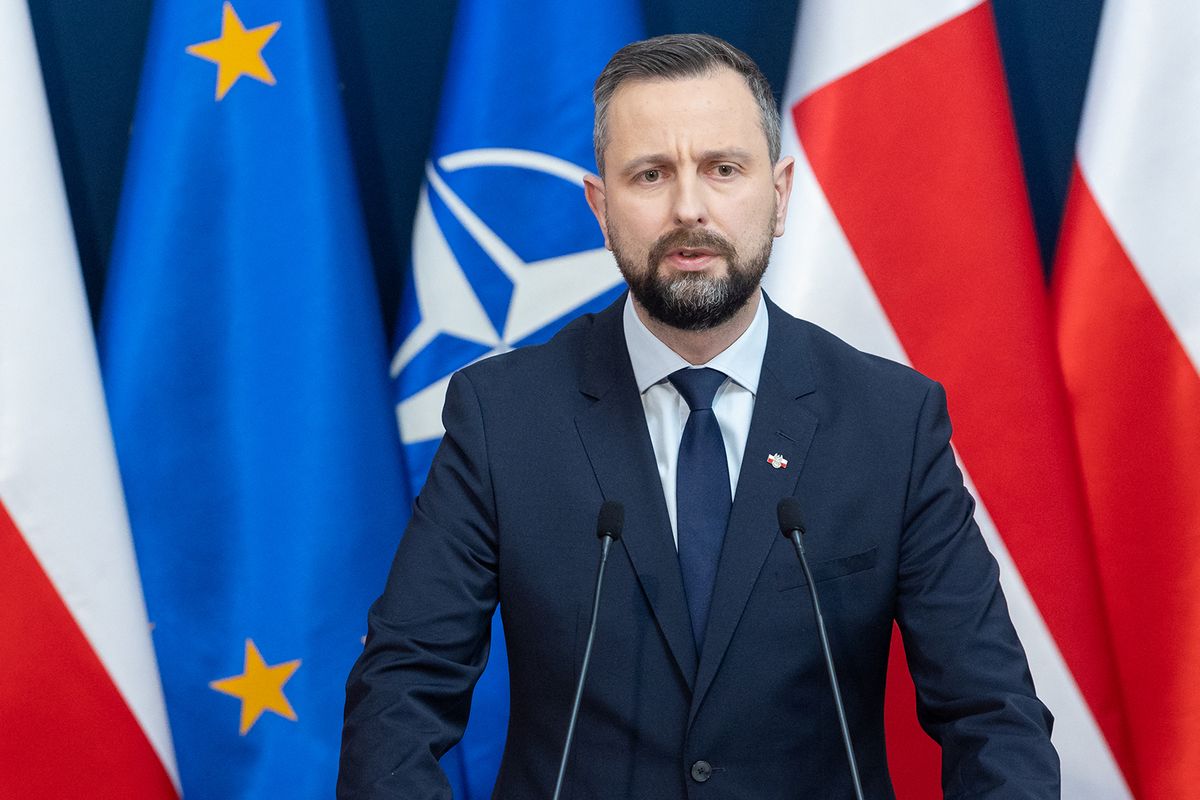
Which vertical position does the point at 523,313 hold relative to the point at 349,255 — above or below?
below

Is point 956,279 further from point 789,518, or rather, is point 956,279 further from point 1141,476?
point 789,518

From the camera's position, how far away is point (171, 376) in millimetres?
2172

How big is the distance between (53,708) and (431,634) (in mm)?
915

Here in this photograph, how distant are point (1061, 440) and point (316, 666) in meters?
1.34

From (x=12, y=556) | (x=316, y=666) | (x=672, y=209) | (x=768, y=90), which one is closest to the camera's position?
(x=672, y=209)

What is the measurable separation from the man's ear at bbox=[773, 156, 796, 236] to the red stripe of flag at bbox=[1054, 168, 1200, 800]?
0.72 meters

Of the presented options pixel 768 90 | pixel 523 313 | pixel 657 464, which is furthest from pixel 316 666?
pixel 768 90

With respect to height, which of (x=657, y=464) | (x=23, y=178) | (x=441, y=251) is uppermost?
(x=23, y=178)

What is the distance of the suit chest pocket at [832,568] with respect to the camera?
1508 mm

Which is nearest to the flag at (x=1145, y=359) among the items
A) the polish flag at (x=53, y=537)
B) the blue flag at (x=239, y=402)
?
the blue flag at (x=239, y=402)

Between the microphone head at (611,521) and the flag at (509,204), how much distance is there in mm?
954

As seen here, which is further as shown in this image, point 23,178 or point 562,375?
point 23,178

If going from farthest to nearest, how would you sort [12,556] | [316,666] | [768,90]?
[316,666] → [12,556] → [768,90]

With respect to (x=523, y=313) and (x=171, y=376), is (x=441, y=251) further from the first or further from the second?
(x=171, y=376)
